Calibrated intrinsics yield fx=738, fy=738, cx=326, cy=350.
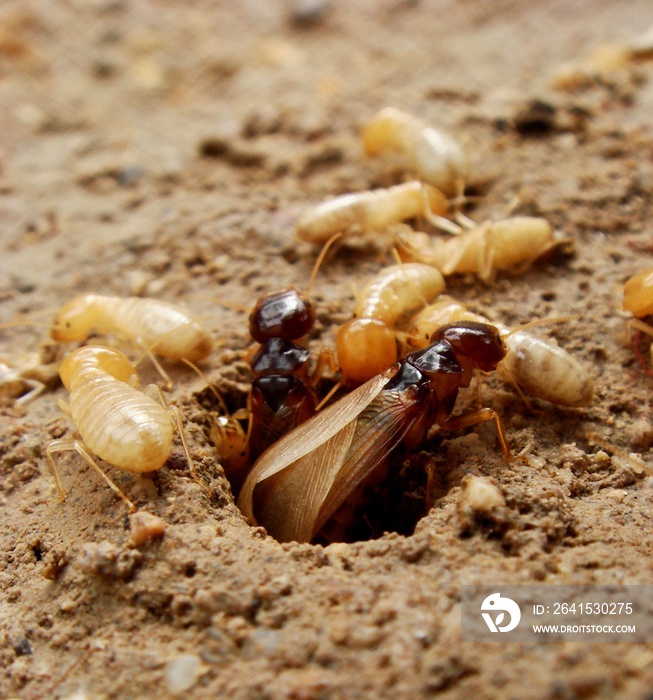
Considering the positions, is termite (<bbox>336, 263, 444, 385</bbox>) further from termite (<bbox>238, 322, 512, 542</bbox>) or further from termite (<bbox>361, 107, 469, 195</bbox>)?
termite (<bbox>361, 107, 469, 195</bbox>)

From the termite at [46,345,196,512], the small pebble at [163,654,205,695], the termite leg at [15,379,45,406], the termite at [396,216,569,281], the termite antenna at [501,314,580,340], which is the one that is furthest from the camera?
the termite at [396,216,569,281]

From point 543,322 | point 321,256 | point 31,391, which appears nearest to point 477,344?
point 543,322

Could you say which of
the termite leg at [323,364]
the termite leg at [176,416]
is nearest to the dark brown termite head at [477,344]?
the termite leg at [323,364]

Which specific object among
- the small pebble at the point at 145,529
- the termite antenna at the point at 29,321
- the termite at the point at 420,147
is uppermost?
the termite at the point at 420,147

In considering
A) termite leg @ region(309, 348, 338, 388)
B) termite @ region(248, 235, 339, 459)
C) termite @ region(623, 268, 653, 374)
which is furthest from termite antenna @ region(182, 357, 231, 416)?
termite @ region(623, 268, 653, 374)

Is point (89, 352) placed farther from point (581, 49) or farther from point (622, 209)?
point (581, 49)

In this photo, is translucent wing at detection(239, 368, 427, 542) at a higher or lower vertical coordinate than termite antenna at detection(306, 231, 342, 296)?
lower

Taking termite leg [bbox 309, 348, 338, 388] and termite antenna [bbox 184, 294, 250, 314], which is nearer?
termite leg [bbox 309, 348, 338, 388]

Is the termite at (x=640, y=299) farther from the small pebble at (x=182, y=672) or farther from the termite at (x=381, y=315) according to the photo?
the small pebble at (x=182, y=672)
